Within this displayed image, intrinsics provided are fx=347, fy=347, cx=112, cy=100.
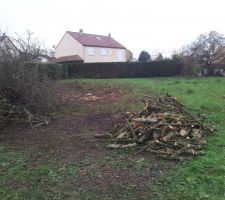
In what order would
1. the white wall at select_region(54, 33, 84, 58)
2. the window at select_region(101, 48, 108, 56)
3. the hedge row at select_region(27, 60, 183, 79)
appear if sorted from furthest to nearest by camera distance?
the window at select_region(101, 48, 108, 56), the white wall at select_region(54, 33, 84, 58), the hedge row at select_region(27, 60, 183, 79)

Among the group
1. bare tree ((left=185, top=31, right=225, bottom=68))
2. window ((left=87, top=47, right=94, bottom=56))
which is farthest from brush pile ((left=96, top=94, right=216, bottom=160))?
window ((left=87, top=47, right=94, bottom=56))

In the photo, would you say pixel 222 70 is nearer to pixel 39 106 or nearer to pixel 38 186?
pixel 39 106

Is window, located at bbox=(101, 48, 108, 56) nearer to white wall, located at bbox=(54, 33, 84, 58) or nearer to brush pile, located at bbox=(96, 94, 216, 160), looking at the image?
white wall, located at bbox=(54, 33, 84, 58)

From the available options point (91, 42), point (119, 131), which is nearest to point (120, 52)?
point (91, 42)

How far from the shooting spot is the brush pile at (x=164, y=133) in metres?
6.62

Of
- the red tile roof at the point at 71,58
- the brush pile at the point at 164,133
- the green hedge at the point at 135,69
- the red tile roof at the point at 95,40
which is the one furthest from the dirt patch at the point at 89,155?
the red tile roof at the point at 95,40

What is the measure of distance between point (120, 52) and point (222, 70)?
29.5 metres

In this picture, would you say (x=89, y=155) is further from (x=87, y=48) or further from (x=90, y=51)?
(x=90, y=51)

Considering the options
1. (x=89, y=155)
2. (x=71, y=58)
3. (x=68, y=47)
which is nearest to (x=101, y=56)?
(x=68, y=47)

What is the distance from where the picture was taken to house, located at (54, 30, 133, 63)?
4997 centimetres

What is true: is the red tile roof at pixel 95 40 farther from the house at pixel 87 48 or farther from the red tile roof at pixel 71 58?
the red tile roof at pixel 71 58

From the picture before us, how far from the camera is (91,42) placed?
51.9 meters

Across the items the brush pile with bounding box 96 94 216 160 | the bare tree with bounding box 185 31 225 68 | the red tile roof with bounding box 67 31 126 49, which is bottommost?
Result: the brush pile with bounding box 96 94 216 160

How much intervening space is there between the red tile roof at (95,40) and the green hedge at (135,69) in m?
21.8
